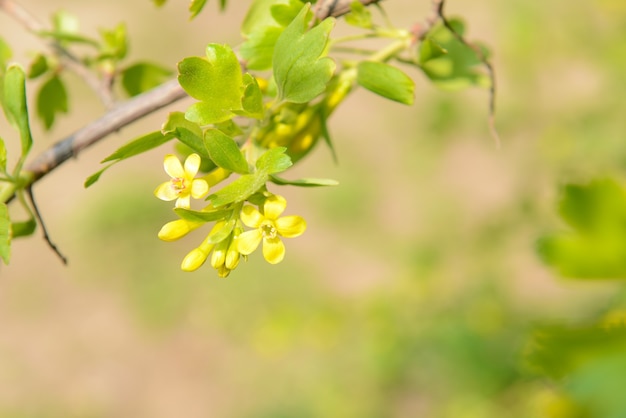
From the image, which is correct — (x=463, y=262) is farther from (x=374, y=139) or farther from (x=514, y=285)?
(x=374, y=139)

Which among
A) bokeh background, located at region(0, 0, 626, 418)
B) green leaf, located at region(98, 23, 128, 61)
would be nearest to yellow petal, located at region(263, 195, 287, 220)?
green leaf, located at region(98, 23, 128, 61)

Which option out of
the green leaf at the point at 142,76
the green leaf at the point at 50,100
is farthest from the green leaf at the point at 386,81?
the green leaf at the point at 50,100

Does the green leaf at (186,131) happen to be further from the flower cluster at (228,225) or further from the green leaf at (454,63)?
the green leaf at (454,63)

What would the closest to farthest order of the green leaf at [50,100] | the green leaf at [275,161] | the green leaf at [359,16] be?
the green leaf at [275,161] → the green leaf at [359,16] → the green leaf at [50,100]

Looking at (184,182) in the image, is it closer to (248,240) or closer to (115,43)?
(248,240)

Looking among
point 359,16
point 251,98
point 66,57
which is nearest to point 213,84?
point 251,98

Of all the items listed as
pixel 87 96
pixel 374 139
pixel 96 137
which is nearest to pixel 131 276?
pixel 87 96
